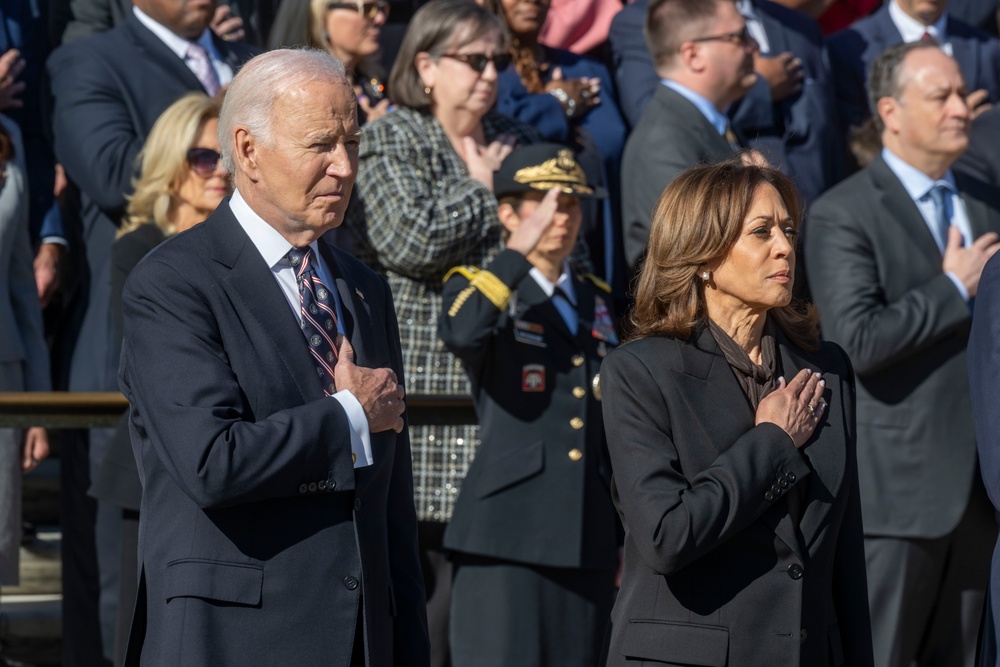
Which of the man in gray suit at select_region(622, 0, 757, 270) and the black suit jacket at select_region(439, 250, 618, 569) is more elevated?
the man in gray suit at select_region(622, 0, 757, 270)

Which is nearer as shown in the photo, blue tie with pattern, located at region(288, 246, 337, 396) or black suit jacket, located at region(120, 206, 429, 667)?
black suit jacket, located at region(120, 206, 429, 667)

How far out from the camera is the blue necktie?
569 centimetres

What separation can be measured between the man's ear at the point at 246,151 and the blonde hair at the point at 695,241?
0.98 metres

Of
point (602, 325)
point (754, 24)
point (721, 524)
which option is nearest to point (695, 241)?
point (721, 524)

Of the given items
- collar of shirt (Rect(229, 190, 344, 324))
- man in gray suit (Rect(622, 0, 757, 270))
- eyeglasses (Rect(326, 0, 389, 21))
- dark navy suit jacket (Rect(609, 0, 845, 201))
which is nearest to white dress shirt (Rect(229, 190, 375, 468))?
collar of shirt (Rect(229, 190, 344, 324))

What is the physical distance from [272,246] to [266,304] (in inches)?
6.0

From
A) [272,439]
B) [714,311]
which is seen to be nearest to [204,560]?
[272,439]

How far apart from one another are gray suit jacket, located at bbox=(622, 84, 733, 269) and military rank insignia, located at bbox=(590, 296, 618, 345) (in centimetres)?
31

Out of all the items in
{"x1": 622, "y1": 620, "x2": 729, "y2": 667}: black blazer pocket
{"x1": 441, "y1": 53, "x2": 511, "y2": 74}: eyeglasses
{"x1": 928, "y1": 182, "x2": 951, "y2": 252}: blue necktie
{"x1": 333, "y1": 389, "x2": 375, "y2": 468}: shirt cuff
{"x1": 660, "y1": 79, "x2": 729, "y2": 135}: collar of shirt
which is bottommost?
{"x1": 622, "y1": 620, "x2": 729, "y2": 667}: black blazer pocket

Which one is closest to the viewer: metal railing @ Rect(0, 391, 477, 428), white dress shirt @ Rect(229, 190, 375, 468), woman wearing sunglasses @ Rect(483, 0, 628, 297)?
white dress shirt @ Rect(229, 190, 375, 468)

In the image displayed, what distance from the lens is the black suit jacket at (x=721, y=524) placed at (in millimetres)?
3135

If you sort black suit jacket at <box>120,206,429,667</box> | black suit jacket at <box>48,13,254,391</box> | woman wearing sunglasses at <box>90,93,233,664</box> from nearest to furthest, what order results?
1. black suit jacket at <box>120,206,429,667</box>
2. woman wearing sunglasses at <box>90,93,233,664</box>
3. black suit jacket at <box>48,13,254,391</box>

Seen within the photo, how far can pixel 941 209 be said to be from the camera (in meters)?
5.77

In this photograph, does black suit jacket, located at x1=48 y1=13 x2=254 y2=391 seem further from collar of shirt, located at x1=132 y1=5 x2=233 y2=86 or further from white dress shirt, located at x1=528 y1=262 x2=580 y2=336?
white dress shirt, located at x1=528 y1=262 x2=580 y2=336
